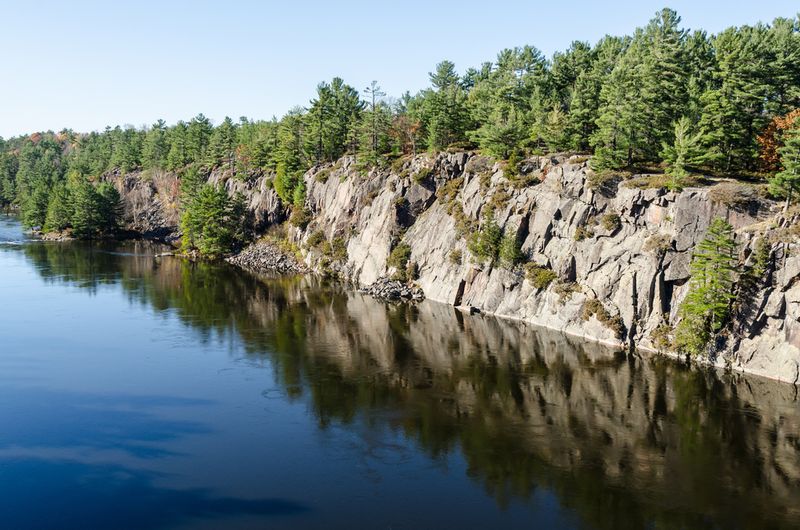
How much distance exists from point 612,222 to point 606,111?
59.5ft

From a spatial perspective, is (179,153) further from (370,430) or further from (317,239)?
(370,430)

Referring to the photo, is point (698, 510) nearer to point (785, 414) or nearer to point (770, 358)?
point (785, 414)

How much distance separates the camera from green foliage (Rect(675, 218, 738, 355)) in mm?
52125

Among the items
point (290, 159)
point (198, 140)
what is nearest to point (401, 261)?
point (290, 159)

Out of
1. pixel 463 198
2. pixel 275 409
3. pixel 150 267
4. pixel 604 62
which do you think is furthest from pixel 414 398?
pixel 150 267

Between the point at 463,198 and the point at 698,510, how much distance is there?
5956 centimetres

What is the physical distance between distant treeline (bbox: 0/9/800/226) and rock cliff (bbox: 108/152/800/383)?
4.67 m

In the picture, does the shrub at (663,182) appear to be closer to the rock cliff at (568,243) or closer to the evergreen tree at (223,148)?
the rock cliff at (568,243)

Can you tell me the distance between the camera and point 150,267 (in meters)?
107

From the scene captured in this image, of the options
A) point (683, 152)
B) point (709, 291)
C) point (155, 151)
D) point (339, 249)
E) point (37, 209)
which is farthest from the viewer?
point (155, 151)

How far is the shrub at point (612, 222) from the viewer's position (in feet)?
212

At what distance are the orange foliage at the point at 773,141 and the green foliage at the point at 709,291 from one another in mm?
15408

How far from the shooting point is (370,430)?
41.0 meters

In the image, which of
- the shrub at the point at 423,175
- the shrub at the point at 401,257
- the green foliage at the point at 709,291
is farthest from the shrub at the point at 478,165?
the green foliage at the point at 709,291
